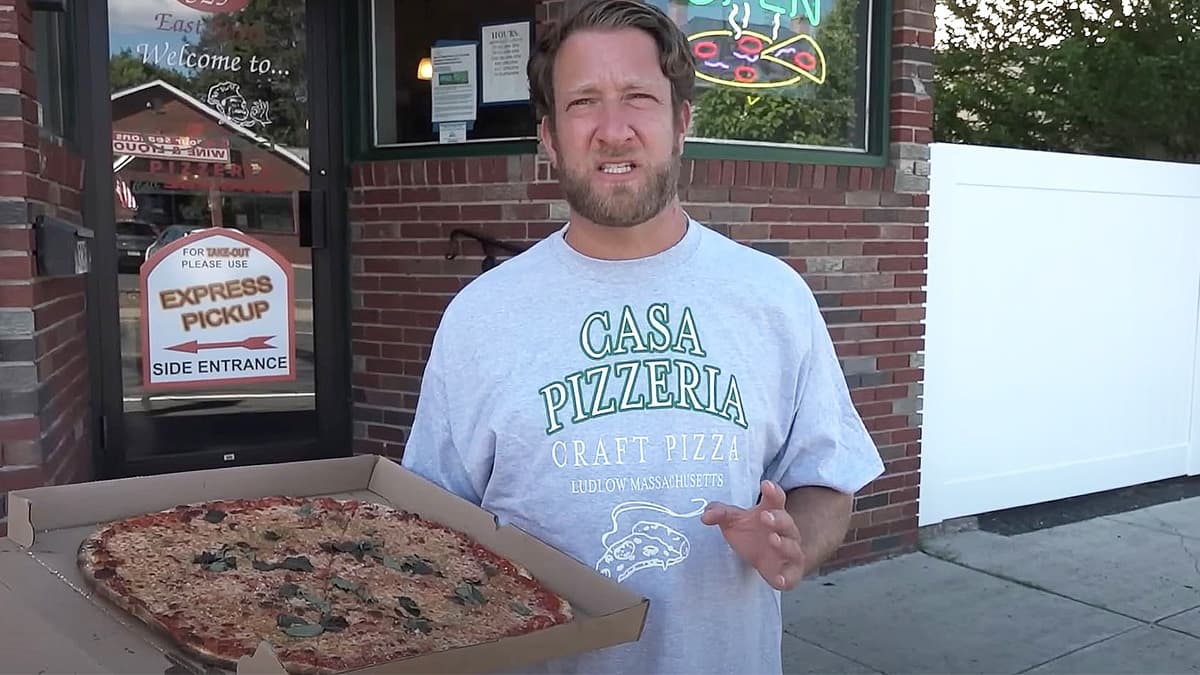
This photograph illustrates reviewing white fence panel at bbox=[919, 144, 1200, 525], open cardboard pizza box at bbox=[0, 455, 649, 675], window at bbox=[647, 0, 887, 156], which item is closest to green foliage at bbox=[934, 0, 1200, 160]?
white fence panel at bbox=[919, 144, 1200, 525]

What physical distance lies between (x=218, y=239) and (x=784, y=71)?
2546mm

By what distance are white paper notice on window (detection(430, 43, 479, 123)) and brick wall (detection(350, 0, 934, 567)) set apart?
0.79 feet

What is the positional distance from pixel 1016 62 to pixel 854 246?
638cm

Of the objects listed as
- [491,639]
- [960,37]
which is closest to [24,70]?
[491,639]

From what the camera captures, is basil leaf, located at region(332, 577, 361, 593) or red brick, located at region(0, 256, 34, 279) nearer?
basil leaf, located at region(332, 577, 361, 593)

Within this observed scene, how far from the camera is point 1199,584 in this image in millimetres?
5102

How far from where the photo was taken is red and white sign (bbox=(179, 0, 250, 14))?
4617mm

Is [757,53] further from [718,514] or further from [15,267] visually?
[718,514]

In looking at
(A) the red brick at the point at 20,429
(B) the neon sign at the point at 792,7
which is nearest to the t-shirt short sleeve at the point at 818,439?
(A) the red brick at the point at 20,429

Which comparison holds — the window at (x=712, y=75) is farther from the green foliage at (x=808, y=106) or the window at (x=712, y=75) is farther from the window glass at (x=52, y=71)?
the window glass at (x=52, y=71)

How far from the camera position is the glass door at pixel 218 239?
4.48 meters

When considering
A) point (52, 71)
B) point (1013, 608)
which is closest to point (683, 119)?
point (52, 71)

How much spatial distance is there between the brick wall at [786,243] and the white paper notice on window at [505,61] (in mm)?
249

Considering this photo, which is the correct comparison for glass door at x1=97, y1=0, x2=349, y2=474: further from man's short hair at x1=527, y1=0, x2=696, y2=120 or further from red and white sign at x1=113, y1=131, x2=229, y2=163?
man's short hair at x1=527, y1=0, x2=696, y2=120
